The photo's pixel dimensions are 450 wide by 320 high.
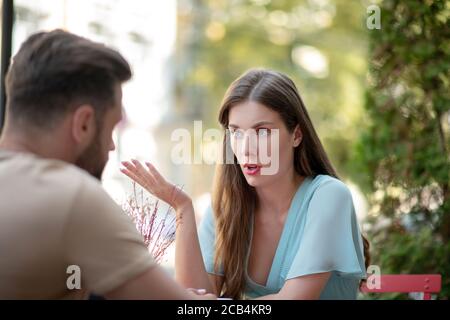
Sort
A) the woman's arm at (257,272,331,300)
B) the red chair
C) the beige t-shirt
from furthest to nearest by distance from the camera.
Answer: the red chair < the woman's arm at (257,272,331,300) < the beige t-shirt

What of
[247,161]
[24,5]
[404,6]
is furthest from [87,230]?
[24,5]

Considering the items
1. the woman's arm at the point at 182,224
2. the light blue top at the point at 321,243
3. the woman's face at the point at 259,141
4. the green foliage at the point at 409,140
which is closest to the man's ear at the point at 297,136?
the woman's face at the point at 259,141

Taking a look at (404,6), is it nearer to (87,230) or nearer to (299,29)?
(87,230)

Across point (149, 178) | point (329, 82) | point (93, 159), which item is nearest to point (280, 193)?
point (149, 178)

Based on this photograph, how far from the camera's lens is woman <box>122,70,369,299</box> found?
1816 mm

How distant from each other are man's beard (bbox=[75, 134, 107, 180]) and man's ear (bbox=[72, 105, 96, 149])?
Result: 0.04 ft

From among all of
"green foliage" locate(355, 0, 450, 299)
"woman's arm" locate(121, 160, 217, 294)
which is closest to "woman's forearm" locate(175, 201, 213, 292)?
"woman's arm" locate(121, 160, 217, 294)

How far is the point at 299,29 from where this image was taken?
32.8ft

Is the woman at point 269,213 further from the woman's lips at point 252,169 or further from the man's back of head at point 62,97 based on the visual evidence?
the man's back of head at point 62,97

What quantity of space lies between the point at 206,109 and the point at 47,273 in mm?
11046

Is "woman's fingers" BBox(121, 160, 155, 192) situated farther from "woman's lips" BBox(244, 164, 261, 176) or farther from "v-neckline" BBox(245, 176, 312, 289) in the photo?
"v-neckline" BBox(245, 176, 312, 289)

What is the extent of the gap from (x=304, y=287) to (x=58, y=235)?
0.72 meters

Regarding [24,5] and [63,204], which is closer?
[63,204]
